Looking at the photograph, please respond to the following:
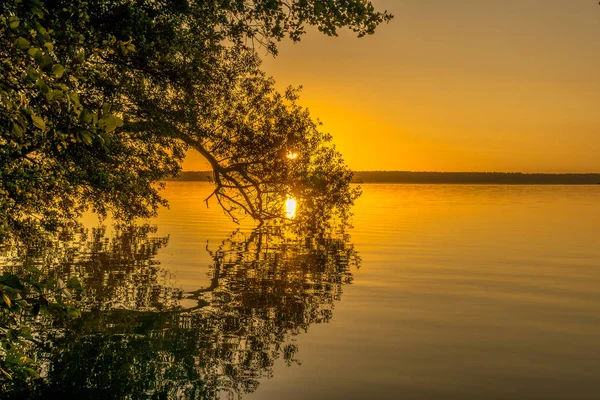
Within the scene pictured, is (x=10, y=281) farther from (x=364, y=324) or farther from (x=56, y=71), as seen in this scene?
(x=364, y=324)

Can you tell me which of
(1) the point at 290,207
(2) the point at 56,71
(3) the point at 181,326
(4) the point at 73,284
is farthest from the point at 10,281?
(1) the point at 290,207

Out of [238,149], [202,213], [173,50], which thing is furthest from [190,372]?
[202,213]

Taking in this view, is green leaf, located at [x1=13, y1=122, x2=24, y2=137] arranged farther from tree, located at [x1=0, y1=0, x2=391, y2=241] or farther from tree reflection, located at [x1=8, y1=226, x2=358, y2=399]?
tree reflection, located at [x1=8, y1=226, x2=358, y2=399]

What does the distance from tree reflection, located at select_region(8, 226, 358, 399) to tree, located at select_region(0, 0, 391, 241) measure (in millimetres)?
3472

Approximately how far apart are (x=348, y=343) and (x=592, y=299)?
13890 mm

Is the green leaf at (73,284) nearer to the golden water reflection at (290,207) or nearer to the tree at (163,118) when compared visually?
the tree at (163,118)

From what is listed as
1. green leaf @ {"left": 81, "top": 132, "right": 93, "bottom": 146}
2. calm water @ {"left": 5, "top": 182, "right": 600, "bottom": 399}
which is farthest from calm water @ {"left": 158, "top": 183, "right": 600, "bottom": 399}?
green leaf @ {"left": 81, "top": 132, "right": 93, "bottom": 146}

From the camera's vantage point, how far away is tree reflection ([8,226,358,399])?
1625 centimetres

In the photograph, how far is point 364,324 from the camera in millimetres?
24000

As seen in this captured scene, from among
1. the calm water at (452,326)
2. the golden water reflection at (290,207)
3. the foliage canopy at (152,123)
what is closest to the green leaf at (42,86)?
the foliage canopy at (152,123)

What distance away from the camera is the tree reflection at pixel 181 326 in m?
16.2

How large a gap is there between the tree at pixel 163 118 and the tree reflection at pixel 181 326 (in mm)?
3472

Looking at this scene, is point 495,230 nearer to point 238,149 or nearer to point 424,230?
point 424,230

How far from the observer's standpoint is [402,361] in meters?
19.3
